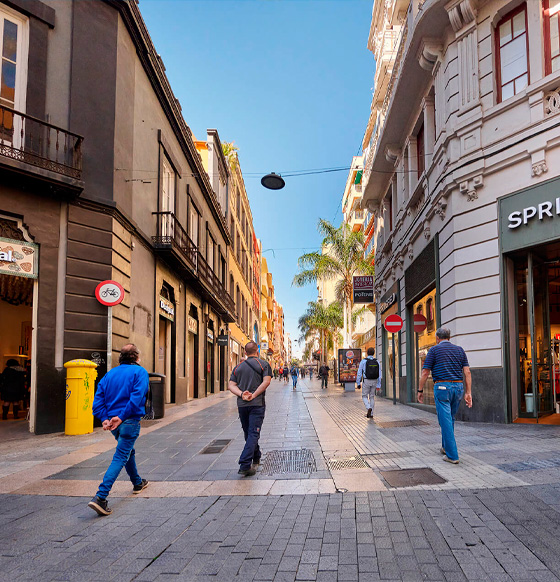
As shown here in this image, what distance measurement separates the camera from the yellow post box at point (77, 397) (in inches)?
418

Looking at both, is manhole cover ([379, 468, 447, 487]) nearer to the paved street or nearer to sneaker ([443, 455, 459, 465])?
the paved street

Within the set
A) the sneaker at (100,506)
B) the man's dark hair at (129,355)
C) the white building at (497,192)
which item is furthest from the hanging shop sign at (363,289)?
the sneaker at (100,506)

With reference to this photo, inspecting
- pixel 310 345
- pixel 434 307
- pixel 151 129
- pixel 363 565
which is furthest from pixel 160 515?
pixel 310 345

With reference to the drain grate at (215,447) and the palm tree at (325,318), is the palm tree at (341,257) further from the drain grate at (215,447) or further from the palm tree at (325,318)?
the drain grate at (215,447)

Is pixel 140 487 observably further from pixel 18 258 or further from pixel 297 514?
pixel 18 258

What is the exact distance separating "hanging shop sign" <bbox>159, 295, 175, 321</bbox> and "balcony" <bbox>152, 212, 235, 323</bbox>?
4.21 feet

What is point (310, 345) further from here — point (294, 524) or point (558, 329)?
point (294, 524)

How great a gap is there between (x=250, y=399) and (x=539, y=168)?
7.23 meters

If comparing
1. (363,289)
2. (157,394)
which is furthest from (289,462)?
(363,289)

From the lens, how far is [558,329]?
11.5 meters

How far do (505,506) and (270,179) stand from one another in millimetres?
14978

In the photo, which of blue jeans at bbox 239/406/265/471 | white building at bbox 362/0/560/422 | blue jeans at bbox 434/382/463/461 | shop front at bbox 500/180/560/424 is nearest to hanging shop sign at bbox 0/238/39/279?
blue jeans at bbox 239/406/265/471

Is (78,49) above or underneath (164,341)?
above

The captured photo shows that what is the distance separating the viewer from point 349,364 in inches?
1267
